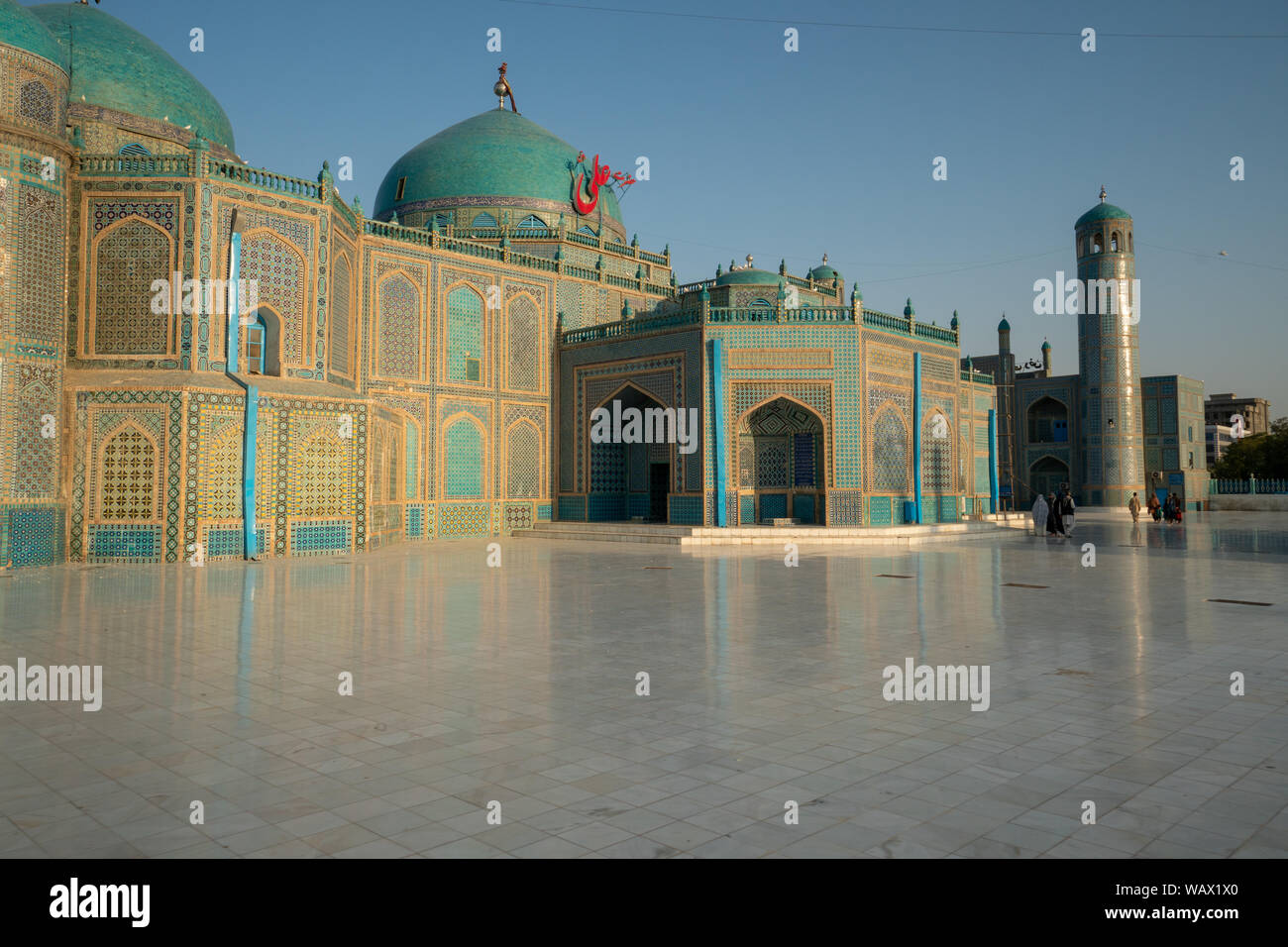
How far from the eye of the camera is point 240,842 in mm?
3424

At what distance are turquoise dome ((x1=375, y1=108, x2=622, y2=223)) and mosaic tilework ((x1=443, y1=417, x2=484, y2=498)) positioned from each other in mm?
9091

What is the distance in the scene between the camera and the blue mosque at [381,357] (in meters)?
16.5

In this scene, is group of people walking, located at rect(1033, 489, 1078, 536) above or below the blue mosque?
below

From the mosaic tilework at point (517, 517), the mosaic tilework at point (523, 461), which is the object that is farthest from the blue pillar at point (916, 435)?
the mosaic tilework at point (517, 517)

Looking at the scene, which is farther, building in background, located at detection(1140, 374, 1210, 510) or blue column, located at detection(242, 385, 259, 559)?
building in background, located at detection(1140, 374, 1210, 510)

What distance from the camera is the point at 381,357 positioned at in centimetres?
2284

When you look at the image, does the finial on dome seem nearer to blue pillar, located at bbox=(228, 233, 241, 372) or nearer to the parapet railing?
blue pillar, located at bbox=(228, 233, 241, 372)

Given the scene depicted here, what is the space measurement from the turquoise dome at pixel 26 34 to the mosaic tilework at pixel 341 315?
20.9ft

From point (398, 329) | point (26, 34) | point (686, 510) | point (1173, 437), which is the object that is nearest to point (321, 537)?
point (398, 329)

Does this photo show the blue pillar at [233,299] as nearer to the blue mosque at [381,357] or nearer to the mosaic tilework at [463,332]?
the blue mosque at [381,357]

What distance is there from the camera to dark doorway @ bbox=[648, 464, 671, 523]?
26953mm

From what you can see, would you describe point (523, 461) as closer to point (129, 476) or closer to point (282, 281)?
point (282, 281)

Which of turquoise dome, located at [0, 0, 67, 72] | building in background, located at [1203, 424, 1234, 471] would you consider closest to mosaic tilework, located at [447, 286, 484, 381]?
turquoise dome, located at [0, 0, 67, 72]

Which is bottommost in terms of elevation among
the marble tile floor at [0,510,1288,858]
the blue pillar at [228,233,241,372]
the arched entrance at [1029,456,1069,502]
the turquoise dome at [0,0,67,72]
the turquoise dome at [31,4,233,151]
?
the marble tile floor at [0,510,1288,858]
